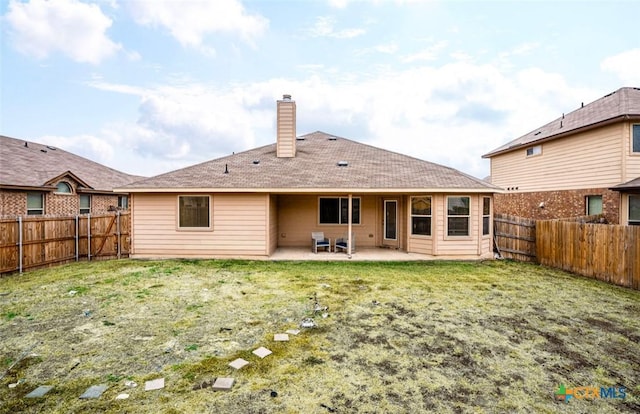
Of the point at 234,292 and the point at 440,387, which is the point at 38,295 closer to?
the point at 234,292

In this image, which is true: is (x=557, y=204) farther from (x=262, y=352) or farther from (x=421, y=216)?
(x=262, y=352)

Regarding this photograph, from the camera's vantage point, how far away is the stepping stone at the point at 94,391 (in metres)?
2.95

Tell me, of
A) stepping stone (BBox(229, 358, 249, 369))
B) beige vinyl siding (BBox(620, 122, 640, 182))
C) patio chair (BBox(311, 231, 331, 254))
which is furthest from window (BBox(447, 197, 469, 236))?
stepping stone (BBox(229, 358, 249, 369))

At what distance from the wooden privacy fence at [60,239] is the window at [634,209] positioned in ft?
59.1

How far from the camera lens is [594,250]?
25.5 ft

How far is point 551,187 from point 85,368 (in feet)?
56.1

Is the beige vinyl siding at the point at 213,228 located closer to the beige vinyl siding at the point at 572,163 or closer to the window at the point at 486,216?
the window at the point at 486,216

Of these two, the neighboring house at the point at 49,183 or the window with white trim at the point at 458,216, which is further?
the neighboring house at the point at 49,183

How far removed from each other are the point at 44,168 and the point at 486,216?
19.7 metres

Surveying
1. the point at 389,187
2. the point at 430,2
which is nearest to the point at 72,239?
the point at 389,187

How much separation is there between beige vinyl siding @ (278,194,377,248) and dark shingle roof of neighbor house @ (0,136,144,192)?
10454 mm

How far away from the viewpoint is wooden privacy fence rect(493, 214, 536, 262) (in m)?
10.0

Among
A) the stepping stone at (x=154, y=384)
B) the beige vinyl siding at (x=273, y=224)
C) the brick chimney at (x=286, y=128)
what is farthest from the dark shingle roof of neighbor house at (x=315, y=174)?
the stepping stone at (x=154, y=384)

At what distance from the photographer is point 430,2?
12.9 metres
